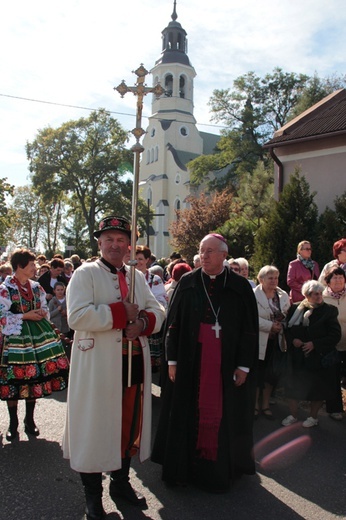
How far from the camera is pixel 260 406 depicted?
18.6 ft

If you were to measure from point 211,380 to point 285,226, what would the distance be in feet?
27.0

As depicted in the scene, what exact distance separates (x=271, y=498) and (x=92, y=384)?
1.67m

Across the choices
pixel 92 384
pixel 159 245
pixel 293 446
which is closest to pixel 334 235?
pixel 293 446

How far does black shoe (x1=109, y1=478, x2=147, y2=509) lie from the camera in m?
3.46

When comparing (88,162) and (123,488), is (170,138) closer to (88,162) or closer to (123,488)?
(88,162)

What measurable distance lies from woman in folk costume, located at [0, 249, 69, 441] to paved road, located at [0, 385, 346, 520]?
1.55ft

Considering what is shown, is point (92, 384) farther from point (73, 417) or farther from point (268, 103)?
point (268, 103)

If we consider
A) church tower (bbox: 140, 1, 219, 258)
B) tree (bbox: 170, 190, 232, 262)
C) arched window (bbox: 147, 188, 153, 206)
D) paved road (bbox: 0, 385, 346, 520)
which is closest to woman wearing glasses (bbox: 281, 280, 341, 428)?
paved road (bbox: 0, 385, 346, 520)

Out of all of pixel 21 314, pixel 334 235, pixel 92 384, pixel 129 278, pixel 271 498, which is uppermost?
pixel 334 235

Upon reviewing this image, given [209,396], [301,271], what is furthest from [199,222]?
[209,396]

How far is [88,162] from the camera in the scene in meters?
42.4

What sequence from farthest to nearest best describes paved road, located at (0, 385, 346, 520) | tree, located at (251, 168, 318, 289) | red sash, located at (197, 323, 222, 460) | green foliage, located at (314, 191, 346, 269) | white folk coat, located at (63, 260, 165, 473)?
1. tree, located at (251, 168, 318, 289)
2. green foliage, located at (314, 191, 346, 269)
3. red sash, located at (197, 323, 222, 460)
4. paved road, located at (0, 385, 346, 520)
5. white folk coat, located at (63, 260, 165, 473)

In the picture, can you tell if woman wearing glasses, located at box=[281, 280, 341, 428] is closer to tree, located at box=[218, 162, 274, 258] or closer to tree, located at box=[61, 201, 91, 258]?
tree, located at box=[218, 162, 274, 258]

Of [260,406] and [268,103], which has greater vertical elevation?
[268,103]
